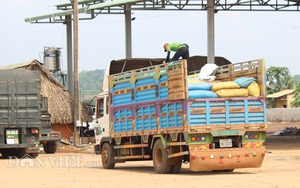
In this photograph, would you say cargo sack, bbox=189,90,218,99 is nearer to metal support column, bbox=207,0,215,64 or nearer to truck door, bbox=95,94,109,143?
truck door, bbox=95,94,109,143

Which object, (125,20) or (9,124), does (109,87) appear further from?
(125,20)

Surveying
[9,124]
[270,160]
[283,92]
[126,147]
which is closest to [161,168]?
[126,147]

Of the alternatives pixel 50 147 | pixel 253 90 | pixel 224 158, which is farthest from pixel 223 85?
pixel 50 147

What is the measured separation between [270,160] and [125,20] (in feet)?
101

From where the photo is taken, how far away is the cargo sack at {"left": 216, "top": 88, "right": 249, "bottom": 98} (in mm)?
22234

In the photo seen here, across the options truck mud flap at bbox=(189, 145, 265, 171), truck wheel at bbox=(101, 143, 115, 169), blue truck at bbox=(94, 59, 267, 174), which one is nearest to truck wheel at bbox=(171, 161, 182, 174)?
blue truck at bbox=(94, 59, 267, 174)

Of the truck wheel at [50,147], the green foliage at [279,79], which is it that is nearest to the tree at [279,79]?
the green foliage at [279,79]

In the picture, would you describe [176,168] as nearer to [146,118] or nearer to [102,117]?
[146,118]

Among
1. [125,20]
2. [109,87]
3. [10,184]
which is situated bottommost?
[10,184]

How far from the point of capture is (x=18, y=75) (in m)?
33.6

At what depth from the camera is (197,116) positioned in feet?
71.7

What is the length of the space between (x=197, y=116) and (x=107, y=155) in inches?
233

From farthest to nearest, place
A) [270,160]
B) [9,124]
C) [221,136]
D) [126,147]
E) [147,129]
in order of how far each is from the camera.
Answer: [9,124]
[270,160]
[126,147]
[147,129]
[221,136]

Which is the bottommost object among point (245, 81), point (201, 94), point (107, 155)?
point (107, 155)
